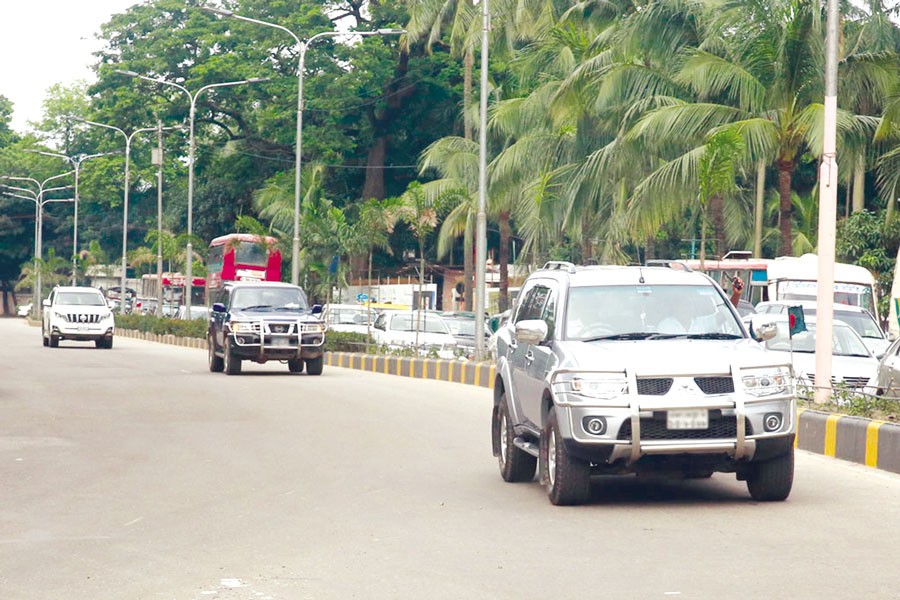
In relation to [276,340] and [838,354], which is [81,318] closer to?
[276,340]

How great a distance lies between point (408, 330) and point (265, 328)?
10787mm

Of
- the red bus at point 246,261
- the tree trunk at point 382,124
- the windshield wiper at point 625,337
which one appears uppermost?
the tree trunk at point 382,124

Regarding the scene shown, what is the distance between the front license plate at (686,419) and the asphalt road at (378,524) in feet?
1.92

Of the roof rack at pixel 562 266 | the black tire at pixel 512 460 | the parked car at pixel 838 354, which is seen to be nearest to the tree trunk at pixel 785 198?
the parked car at pixel 838 354

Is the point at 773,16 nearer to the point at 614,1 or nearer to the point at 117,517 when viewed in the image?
the point at 614,1

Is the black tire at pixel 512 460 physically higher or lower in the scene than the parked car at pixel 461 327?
lower

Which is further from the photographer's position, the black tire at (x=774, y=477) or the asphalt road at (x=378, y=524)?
the black tire at (x=774, y=477)

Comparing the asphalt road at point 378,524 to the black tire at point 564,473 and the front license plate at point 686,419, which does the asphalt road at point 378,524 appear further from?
the front license plate at point 686,419

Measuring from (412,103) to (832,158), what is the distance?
1753 inches

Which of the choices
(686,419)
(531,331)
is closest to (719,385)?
(686,419)

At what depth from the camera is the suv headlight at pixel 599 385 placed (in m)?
9.49

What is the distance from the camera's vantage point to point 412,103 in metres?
59.7

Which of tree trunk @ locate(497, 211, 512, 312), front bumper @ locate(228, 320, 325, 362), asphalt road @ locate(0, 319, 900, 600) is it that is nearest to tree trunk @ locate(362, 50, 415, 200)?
tree trunk @ locate(497, 211, 512, 312)

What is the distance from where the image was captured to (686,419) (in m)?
9.43
